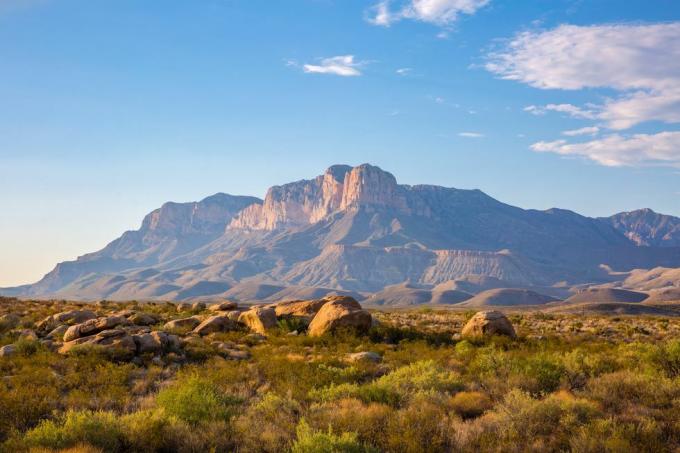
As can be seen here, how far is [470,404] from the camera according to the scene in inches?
505

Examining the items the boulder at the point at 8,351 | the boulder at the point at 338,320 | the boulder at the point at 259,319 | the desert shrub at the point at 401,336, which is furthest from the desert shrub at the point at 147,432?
the boulder at the point at 259,319

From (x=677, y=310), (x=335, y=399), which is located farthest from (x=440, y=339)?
(x=677, y=310)

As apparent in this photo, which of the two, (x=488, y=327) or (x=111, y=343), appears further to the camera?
(x=488, y=327)

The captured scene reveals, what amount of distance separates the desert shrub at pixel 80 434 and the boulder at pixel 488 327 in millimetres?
18880

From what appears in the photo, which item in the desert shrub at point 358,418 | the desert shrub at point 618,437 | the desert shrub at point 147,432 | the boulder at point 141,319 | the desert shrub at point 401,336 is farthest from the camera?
the boulder at point 141,319

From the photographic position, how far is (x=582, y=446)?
1004cm

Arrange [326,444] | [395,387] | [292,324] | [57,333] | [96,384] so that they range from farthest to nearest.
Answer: [292,324]
[57,333]
[96,384]
[395,387]
[326,444]

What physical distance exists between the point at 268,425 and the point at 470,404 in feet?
16.9

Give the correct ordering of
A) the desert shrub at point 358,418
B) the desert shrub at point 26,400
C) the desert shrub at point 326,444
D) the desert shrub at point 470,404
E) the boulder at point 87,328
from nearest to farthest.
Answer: the desert shrub at point 326,444, the desert shrub at point 358,418, the desert shrub at point 26,400, the desert shrub at point 470,404, the boulder at point 87,328

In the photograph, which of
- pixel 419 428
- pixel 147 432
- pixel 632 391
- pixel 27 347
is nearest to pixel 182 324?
pixel 27 347

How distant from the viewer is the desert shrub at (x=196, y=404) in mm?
11862

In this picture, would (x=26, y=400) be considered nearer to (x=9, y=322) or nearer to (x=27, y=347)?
(x=27, y=347)

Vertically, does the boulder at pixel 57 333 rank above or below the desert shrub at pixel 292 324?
above

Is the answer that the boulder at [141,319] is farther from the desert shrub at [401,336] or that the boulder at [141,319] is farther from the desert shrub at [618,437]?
the desert shrub at [618,437]
